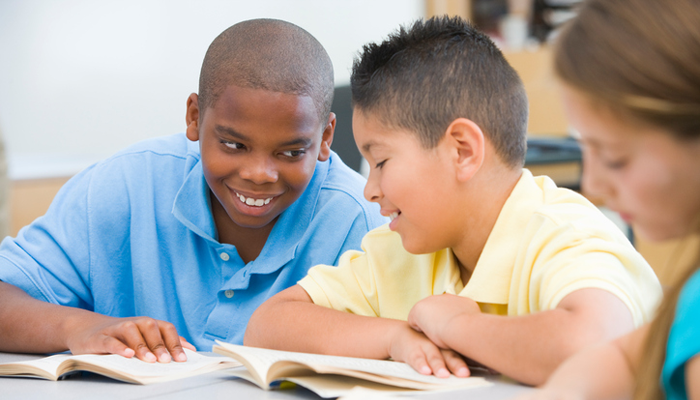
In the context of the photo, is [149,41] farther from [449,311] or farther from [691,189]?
[691,189]

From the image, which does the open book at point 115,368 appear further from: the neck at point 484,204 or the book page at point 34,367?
the neck at point 484,204

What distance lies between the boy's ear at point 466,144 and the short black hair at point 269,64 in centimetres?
29

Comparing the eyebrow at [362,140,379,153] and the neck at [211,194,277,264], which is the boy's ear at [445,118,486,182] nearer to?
the eyebrow at [362,140,379,153]

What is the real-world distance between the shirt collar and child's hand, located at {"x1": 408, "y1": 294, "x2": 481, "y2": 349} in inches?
1.1

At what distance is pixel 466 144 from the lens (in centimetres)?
84

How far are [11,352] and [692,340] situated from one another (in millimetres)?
943

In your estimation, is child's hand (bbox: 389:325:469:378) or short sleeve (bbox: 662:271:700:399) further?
child's hand (bbox: 389:325:469:378)

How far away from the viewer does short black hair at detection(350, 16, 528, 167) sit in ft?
2.81

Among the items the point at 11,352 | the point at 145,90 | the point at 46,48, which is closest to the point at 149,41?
the point at 145,90

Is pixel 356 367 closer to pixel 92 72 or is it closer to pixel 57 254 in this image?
pixel 57 254

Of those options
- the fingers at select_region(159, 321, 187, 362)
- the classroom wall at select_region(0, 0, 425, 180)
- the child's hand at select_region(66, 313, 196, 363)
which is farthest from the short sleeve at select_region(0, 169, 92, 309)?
the classroom wall at select_region(0, 0, 425, 180)

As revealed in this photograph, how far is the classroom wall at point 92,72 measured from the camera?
2527 mm

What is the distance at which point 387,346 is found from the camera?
2.61ft

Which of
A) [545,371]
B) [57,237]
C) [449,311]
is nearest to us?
[545,371]
